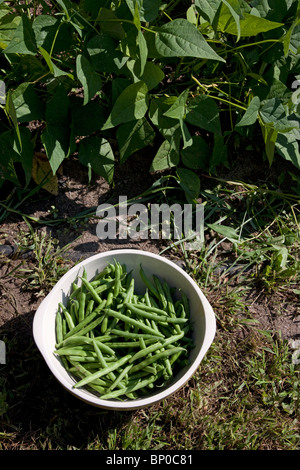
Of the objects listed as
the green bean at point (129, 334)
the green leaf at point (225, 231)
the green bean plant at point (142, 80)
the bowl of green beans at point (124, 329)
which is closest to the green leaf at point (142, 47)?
the green bean plant at point (142, 80)

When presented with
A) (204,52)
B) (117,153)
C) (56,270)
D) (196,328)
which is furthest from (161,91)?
(196,328)

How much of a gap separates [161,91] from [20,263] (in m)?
0.87

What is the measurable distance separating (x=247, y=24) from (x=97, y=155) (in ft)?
2.30

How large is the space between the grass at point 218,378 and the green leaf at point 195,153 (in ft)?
0.52

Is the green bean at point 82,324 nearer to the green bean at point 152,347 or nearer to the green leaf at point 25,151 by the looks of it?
the green bean at point 152,347

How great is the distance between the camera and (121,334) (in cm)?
175

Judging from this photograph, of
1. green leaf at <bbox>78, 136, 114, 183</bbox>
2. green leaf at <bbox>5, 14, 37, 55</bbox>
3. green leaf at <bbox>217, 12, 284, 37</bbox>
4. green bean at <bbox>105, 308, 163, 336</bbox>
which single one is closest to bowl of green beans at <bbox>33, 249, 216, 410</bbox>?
green bean at <bbox>105, 308, 163, 336</bbox>

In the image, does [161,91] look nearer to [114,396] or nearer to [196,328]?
[196,328]

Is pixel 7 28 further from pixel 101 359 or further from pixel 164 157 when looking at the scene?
pixel 101 359

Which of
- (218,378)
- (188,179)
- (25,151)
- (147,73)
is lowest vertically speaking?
(218,378)

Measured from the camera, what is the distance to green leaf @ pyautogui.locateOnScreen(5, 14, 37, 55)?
1634mm

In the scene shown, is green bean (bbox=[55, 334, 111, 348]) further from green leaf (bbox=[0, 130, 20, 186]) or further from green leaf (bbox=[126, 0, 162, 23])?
green leaf (bbox=[126, 0, 162, 23])

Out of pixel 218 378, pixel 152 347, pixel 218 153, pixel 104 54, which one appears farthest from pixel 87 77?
pixel 218 378

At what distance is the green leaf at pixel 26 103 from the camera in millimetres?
1812
